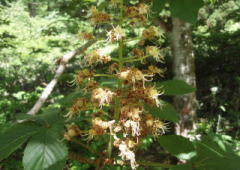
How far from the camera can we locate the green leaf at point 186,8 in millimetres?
1496

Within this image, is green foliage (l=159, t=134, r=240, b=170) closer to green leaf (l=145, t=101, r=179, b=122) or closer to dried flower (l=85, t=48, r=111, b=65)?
green leaf (l=145, t=101, r=179, b=122)

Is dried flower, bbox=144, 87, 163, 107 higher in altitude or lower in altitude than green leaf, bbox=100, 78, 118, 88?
lower

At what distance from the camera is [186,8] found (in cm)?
150

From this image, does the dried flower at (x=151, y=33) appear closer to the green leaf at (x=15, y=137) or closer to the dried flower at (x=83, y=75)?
the dried flower at (x=83, y=75)

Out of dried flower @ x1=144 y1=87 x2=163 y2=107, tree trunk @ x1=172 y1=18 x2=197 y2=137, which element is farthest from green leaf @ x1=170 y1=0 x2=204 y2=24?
tree trunk @ x1=172 y1=18 x2=197 y2=137

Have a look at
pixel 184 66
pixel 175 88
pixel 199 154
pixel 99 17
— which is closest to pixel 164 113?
pixel 175 88

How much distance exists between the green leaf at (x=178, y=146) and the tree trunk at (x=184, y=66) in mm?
3491

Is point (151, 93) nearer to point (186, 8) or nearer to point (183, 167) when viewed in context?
point (183, 167)

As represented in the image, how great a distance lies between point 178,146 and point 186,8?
0.64 meters

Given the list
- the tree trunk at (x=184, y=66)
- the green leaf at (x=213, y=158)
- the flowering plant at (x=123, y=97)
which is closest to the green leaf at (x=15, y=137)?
the flowering plant at (x=123, y=97)

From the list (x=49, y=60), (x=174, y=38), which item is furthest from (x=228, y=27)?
(x=49, y=60)

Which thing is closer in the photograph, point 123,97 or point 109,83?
point 123,97

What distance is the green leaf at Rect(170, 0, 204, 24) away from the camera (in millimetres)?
1496

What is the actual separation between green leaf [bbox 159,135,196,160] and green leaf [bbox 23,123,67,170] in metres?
0.43
